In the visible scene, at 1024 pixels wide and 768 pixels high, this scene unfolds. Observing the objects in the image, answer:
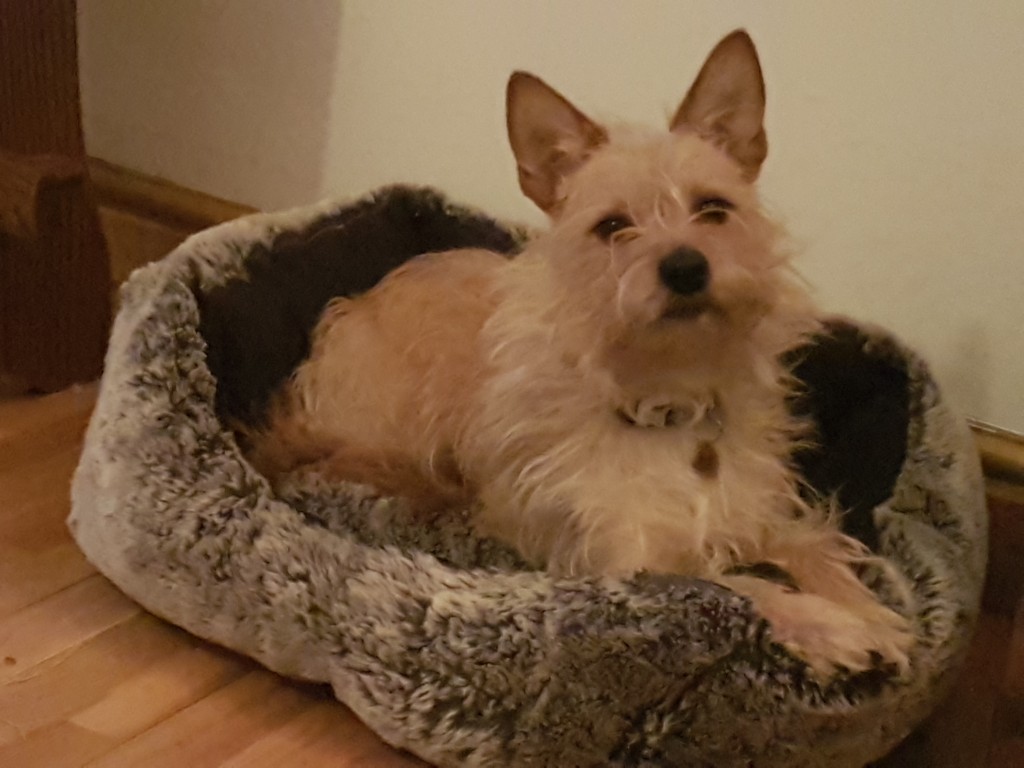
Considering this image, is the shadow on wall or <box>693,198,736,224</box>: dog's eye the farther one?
the shadow on wall

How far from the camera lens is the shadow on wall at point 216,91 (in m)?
2.22

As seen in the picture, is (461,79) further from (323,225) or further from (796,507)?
(796,507)

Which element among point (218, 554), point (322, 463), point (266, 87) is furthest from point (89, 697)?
point (266, 87)

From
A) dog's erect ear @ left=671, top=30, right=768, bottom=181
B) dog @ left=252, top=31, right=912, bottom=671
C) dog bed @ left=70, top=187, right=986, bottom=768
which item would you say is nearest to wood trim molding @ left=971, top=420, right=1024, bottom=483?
dog bed @ left=70, top=187, right=986, bottom=768

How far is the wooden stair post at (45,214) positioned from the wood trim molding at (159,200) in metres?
0.38

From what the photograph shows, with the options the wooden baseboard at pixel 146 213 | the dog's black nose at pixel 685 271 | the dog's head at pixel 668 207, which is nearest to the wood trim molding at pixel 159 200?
the wooden baseboard at pixel 146 213

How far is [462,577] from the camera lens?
1.20 meters

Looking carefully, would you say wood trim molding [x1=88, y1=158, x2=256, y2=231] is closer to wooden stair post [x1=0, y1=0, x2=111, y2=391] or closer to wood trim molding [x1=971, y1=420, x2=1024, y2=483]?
wooden stair post [x1=0, y1=0, x2=111, y2=391]

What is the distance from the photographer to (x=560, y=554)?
4.43ft

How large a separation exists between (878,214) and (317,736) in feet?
3.59

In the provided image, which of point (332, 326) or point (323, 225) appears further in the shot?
point (323, 225)

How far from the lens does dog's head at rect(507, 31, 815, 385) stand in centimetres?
116

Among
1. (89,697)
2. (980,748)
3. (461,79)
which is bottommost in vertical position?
(89,697)

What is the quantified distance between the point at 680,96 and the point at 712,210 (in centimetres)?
62
